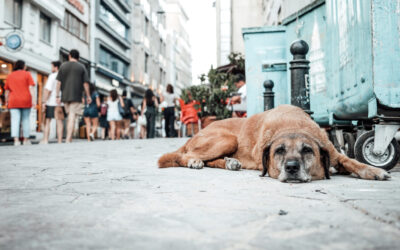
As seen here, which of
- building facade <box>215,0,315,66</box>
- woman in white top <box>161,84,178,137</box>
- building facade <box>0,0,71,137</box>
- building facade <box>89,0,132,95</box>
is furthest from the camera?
building facade <box>89,0,132,95</box>

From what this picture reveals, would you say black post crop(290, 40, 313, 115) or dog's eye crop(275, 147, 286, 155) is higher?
black post crop(290, 40, 313, 115)

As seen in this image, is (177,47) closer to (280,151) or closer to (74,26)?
(74,26)

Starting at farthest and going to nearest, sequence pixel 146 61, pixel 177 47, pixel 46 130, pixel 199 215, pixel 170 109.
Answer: pixel 177 47 < pixel 146 61 < pixel 170 109 < pixel 46 130 < pixel 199 215

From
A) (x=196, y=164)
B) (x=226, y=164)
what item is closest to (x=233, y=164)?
(x=226, y=164)

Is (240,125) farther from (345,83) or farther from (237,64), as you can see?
(237,64)

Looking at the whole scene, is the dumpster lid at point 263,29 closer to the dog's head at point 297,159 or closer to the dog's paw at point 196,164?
the dog's paw at point 196,164

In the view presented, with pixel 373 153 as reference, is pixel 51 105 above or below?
above

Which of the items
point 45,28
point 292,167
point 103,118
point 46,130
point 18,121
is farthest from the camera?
point 45,28

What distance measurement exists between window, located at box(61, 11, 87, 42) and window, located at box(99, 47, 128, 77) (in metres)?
4.11

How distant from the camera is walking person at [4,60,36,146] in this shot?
9.58 m

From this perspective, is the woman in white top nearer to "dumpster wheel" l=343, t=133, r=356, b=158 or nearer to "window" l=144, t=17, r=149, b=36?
"dumpster wheel" l=343, t=133, r=356, b=158

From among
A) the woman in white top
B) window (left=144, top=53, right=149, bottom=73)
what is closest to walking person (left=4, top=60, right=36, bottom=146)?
the woman in white top

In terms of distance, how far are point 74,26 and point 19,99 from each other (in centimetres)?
1719

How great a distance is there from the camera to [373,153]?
11.9ft
